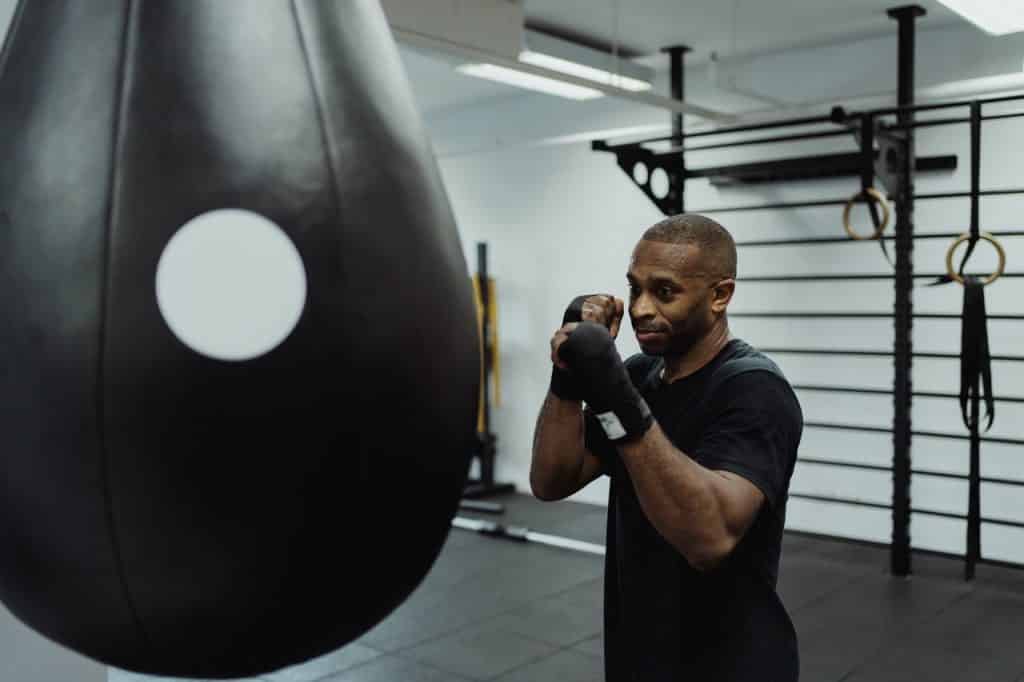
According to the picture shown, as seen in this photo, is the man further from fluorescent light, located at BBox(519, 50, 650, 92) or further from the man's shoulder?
fluorescent light, located at BBox(519, 50, 650, 92)

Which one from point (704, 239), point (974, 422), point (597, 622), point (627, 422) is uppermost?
point (704, 239)

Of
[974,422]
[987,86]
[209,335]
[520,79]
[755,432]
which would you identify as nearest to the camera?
[209,335]

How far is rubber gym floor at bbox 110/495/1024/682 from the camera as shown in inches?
138

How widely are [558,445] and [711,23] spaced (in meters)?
4.19

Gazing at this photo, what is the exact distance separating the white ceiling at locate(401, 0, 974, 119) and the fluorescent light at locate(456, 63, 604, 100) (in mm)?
162

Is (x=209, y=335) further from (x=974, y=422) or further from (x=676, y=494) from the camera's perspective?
(x=974, y=422)

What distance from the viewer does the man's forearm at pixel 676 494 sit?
1.27 m

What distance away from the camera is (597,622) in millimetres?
4070

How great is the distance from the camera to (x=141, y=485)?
2.46 ft

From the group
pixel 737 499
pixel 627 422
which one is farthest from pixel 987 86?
pixel 627 422

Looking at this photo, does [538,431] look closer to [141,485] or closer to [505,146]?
[141,485]

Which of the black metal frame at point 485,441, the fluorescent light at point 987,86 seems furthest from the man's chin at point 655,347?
the black metal frame at point 485,441

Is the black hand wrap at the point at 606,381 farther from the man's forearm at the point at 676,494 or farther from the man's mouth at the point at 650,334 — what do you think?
the man's mouth at the point at 650,334

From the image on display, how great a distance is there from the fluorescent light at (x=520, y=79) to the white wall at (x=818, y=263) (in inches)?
24.8
